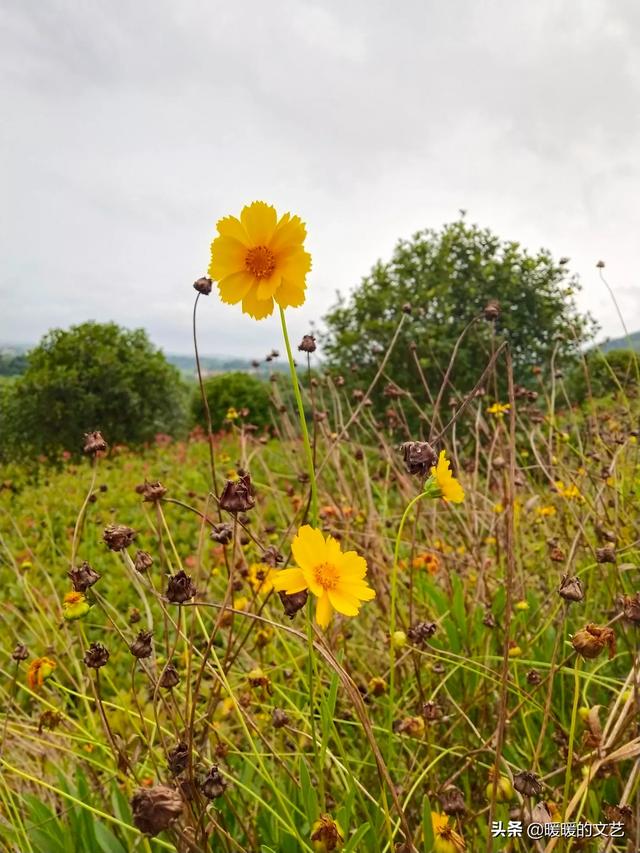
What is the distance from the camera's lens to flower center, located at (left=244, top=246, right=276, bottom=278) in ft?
2.86

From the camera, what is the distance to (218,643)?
2355 millimetres

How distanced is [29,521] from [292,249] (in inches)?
154

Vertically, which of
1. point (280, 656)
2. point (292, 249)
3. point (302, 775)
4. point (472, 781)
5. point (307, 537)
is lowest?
point (472, 781)

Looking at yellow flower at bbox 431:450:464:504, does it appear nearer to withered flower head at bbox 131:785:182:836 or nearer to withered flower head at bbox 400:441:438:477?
withered flower head at bbox 400:441:438:477

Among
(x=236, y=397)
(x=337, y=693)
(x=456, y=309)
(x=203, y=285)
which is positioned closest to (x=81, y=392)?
(x=236, y=397)

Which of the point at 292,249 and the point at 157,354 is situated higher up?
the point at 157,354

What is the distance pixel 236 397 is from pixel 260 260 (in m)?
9.08

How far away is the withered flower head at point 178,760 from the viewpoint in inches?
30.0

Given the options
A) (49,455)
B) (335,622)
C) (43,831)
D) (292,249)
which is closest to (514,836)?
(335,622)

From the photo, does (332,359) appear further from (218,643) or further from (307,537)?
(307,537)

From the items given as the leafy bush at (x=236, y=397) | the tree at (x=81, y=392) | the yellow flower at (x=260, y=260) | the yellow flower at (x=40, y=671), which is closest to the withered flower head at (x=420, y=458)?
the yellow flower at (x=260, y=260)

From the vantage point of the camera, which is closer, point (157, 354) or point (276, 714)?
point (276, 714)

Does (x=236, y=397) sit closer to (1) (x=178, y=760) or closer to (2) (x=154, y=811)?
(1) (x=178, y=760)

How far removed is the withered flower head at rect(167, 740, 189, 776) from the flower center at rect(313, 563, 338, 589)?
30 centimetres
